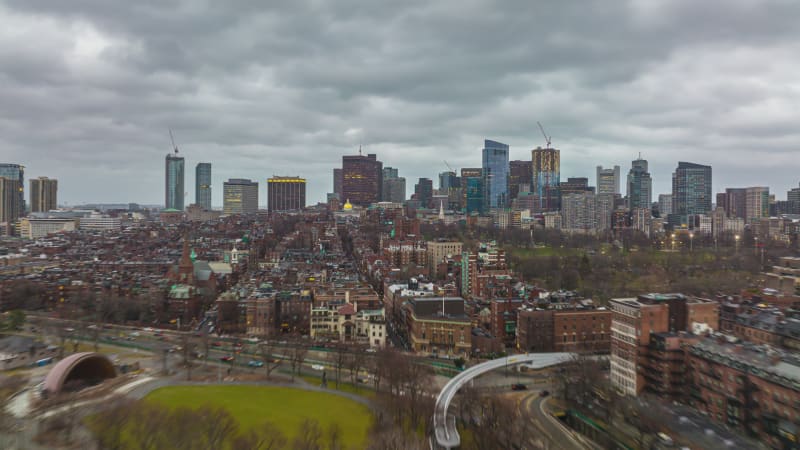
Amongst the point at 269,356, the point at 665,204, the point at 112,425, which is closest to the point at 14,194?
the point at 269,356

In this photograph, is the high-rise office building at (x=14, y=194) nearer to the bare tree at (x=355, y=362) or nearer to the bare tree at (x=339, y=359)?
the bare tree at (x=339, y=359)

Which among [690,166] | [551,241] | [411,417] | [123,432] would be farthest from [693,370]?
[690,166]

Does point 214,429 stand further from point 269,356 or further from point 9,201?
point 9,201

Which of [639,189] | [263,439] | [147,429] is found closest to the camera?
[147,429]

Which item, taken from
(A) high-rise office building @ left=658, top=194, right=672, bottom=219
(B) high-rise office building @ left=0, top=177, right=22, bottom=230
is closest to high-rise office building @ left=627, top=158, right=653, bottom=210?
(A) high-rise office building @ left=658, top=194, right=672, bottom=219

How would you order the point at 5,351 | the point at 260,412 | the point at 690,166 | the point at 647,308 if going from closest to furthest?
the point at 260,412, the point at 647,308, the point at 5,351, the point at 690,166

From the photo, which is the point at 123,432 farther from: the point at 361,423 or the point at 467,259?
the point at 467,259

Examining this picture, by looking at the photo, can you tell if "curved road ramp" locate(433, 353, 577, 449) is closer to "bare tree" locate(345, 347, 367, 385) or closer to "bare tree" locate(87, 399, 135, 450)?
"bare tree" locate(345, 347, 367, 385)
